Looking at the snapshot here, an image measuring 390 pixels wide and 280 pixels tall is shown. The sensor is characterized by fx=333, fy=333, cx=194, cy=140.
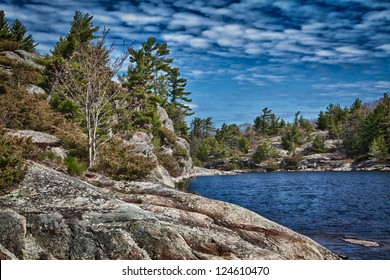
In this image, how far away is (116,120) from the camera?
3747 centimetres

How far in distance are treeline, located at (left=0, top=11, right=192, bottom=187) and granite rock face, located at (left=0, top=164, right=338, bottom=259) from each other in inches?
61.8

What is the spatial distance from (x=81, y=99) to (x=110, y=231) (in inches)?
559

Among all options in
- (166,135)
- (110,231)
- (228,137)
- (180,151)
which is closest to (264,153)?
(228,137)

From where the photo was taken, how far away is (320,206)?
Result: 1101 inches

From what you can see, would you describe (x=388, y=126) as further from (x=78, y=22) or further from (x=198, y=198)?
(x=198, y=198)

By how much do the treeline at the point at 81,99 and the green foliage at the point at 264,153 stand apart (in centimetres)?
5811

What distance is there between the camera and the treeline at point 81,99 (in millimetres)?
18750

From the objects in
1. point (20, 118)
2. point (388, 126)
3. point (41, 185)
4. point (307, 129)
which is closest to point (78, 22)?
point (20, 118)

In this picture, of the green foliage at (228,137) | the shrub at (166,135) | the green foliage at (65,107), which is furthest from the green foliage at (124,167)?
the green foliage at (228,137)

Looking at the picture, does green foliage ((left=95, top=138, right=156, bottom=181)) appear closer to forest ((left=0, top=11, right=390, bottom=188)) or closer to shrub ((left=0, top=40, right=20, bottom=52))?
forest ((left=0, top=11, right=390, bottom=188))

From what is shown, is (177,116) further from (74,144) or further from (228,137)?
(74,144)

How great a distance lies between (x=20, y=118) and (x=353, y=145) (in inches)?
3804

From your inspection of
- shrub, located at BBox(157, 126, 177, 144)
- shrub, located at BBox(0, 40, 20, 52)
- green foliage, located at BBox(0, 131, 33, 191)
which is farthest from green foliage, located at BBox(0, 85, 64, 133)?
shrub, located at BBox(157, 126, 177, 144)

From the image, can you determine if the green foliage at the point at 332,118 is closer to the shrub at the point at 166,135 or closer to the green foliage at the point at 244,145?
the green foliage at the point at 244,145
